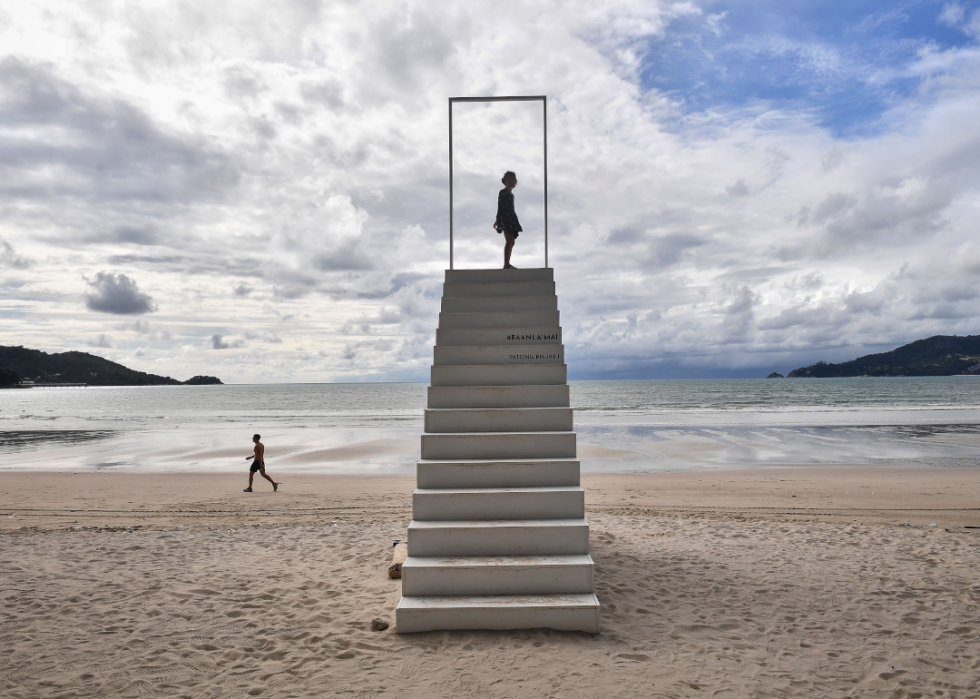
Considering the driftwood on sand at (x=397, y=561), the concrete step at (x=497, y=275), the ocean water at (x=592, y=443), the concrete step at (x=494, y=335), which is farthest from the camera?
the ocean water at (x=592, y=443)

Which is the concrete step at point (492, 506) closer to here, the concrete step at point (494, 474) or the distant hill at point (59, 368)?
the concrete step at point (494, 474)

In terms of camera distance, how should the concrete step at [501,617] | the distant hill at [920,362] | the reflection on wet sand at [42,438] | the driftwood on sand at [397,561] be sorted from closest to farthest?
the concrete step at [501,617] → the driftwood on sand at [397,561] → the reflection on wet sand at [42,438] → the distant hill at [920,362]

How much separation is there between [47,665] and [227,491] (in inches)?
376

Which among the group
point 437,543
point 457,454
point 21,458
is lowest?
point 21,458

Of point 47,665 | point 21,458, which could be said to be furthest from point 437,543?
point 21,458

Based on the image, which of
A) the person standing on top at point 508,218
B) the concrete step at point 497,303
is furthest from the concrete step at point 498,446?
the person standing on top at point 508,218

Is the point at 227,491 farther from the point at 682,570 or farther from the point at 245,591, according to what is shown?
the point at 682,570

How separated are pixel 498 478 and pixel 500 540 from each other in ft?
2.12

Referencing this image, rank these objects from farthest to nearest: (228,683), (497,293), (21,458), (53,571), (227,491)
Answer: (21,458)
(227,491)
(497,293)
(53,571)
(228,683)

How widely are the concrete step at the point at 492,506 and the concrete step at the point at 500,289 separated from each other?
2676 millimetres

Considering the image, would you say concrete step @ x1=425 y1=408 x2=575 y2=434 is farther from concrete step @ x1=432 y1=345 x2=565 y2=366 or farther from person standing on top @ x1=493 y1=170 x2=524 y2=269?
person standing on top @ x1=493 y1=170 x2=524 y2=269

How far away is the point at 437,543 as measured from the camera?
504cm

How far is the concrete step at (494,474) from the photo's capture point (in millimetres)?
5484

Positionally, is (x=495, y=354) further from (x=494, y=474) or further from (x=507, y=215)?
(x=507, y=215)
